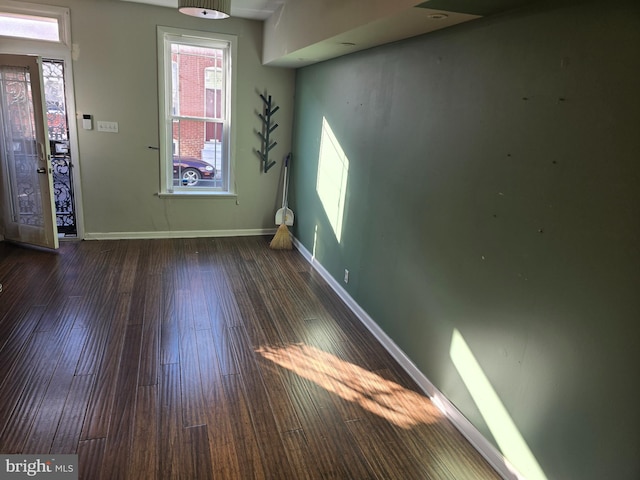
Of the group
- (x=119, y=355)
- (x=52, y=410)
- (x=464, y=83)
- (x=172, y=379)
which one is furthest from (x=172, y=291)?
(x=464, y=83)

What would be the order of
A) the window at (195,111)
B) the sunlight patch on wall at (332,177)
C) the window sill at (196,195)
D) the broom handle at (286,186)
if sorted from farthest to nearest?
1. the broom handle at (286,186)
2. the window sill at (196,195)
3. the window at (195,111)
4. the sunlight patch on wall at (332,177)

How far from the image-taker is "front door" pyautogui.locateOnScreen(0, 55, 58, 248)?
13.7 ft

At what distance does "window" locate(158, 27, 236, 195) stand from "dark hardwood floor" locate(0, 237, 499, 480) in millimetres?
1587

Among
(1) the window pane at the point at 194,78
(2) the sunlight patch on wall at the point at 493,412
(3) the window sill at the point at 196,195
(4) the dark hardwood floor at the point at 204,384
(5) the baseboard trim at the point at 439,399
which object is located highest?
(1) the window pane at the point at 194,78

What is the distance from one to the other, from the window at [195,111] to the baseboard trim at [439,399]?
2.40 m

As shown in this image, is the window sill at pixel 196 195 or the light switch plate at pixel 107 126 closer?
the light switch plate at pixel 107 126

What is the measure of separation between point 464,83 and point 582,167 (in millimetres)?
870

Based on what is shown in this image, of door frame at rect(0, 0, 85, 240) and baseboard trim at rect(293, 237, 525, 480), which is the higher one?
door frame at rect(0, 0, 85, 240)

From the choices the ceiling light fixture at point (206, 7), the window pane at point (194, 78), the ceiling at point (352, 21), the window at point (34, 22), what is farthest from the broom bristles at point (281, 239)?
the window at point (34, 22)

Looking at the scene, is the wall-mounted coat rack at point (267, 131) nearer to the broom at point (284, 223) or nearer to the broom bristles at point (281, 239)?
the broom at point (284, 223)

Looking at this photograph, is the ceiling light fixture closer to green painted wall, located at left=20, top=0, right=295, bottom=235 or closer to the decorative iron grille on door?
green painted wall, located at left=20, top=0, right=295, bottom=235

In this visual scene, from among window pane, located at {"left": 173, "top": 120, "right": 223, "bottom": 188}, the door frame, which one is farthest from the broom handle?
the door frame

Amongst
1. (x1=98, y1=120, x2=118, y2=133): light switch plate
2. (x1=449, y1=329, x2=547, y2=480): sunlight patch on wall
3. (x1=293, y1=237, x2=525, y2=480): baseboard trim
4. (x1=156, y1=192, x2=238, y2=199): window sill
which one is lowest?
(x1=293, y1=237, x2=525, y2=480): baseboard trim

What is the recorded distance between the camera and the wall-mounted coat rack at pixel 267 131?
518 centimetres
